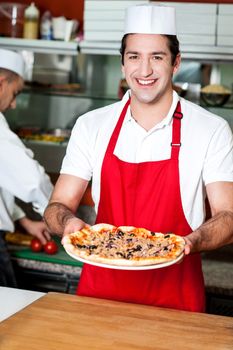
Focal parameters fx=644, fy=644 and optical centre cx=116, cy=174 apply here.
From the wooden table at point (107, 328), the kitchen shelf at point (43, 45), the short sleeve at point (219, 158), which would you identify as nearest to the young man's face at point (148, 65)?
the short sleeve at point (219, 158)

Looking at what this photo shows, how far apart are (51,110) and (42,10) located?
71 centimetres

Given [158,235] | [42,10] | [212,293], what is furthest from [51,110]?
[158,235]

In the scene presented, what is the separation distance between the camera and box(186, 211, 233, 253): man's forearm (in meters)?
2.21

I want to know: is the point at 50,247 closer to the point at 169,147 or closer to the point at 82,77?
the point at 169,147

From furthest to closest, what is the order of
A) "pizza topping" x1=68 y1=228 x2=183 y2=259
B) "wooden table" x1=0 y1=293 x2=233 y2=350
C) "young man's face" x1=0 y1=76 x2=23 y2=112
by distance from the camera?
"young man's face" x1=0 y1=76 x2=23 y2=112 → "pizza topping" x1=68 y1=228 x2=183 y2=259 → "wooden table" x1=0 y1=293 x2=233 y2=350

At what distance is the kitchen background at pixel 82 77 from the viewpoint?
11.8 ft

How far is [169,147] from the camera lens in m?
2.58

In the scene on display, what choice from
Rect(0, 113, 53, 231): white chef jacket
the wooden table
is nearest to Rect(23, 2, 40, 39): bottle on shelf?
Rect(0, 113, 53, 231): white chef jacket

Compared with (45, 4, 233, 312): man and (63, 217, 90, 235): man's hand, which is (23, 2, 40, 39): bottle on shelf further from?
(63, 217, 90, 235): man's hand

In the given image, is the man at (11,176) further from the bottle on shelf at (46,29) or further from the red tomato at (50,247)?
the bottle on shelf at (46,29)

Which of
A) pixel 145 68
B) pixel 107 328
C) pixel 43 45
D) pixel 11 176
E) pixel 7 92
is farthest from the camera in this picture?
pixel 43 45

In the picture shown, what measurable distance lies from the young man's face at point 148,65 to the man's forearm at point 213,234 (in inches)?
21.6

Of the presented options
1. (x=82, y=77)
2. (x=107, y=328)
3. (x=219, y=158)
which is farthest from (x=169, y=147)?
(x=82, y=77)

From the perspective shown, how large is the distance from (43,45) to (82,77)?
1.76 feet
